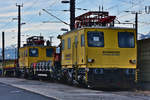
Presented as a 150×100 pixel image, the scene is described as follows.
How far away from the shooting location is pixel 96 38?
69.9ft

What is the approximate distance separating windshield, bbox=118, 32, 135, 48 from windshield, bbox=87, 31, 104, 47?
967 millimetres

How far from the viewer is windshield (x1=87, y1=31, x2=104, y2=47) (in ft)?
69.8

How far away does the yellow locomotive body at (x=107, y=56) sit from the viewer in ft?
68.4

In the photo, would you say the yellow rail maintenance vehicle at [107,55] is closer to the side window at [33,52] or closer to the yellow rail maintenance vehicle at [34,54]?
the yellow rail maintenance vehicle at [34,54]

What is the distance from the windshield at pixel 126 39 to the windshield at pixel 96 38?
3.17 ft

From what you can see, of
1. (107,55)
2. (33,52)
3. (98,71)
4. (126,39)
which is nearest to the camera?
(98,71)

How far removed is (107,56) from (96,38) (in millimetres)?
1102

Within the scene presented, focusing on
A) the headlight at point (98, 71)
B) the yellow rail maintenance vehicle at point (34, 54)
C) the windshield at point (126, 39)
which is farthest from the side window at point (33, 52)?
the headlight at point (98, 71)

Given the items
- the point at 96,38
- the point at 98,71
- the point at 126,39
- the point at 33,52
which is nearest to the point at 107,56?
the point at 98,71

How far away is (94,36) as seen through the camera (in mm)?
21328

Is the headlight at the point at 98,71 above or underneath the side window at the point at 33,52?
underneath

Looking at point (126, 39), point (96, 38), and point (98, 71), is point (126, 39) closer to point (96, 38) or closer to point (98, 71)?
point (96, 38)

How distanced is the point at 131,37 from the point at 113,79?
2.48 meters

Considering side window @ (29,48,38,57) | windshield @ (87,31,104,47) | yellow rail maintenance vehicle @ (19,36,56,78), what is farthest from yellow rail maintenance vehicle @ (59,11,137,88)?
side window @ (29,48,38,57)
